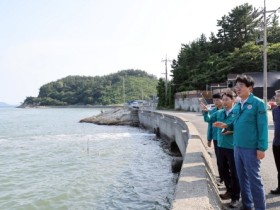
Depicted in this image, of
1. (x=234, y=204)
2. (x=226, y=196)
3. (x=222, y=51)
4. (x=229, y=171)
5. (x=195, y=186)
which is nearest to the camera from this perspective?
(x=195, y=186)

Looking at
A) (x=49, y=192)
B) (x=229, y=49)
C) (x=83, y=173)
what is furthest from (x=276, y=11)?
(x=229, y=49)

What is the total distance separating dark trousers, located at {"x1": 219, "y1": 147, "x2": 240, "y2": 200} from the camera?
18.4 ft

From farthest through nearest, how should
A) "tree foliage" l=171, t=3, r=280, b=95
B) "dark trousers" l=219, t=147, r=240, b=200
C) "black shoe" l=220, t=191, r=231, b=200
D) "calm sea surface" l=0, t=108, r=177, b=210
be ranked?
"tree foliage" l=171, t=3, r=280, b=95 → "calm sea surface" l=0, t=108, r=177, b=210 → "black shoe" l=220, t=191, r=231, b=200 → "dark trousers" l=219, t=147, r=240, b=200

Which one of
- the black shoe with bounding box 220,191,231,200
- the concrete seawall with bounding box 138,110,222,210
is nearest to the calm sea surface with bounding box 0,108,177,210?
the concrete seawall with bounding box 138,110,222,210

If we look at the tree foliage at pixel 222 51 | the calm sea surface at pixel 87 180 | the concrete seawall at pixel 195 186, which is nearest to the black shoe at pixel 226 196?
the concrete seawall at pixel 195 186

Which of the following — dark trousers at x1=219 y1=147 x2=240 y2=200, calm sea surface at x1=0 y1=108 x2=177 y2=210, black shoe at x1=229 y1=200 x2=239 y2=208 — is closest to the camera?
black shoe at x1=229 y1=200 x2=239 y2=208

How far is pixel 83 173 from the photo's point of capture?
45.3 ft

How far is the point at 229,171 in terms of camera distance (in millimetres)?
6219

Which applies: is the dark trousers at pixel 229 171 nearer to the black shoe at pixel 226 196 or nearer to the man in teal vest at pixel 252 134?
the black shoe at pixel 226 196

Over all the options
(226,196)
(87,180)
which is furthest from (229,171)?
(87,180)

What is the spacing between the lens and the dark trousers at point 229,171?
5.60 metres

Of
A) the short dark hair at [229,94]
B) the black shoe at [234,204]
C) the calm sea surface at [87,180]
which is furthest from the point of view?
the calm sea surface at [87,180]

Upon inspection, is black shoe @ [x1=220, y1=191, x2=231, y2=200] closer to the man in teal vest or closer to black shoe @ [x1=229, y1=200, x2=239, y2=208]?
black shoe @ [x1=229, y1=200, x2=239, y2=208]

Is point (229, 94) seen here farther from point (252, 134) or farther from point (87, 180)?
point (87, 180)
